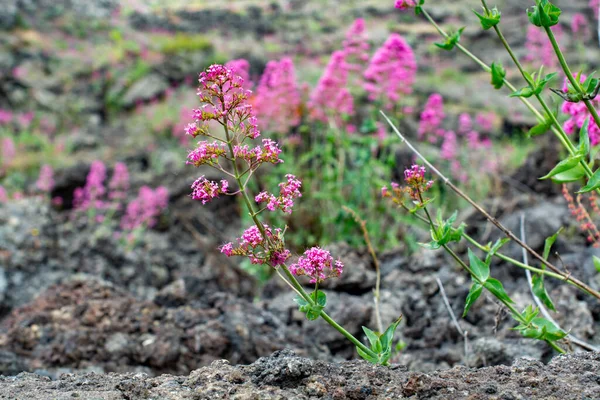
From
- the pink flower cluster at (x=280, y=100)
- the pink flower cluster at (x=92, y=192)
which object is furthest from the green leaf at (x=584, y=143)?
the pink flower cluster at (x=92, y=192)

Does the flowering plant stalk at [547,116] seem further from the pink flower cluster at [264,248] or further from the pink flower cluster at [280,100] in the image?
the pink flower cluster at [280,100]

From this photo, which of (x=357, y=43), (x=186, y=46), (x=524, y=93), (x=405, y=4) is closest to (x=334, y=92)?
(x=357, y=43)

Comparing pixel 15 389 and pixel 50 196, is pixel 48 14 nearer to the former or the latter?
pixel 50 196

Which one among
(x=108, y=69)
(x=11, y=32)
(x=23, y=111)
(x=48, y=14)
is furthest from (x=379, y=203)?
(x=48, y=14)

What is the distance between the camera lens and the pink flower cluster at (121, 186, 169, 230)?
5703mm

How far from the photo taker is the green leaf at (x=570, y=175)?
1.71 metres

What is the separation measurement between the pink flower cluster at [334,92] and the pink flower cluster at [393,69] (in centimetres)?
29

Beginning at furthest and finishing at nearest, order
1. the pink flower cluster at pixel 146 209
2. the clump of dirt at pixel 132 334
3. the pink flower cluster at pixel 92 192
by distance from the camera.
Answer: the pink flower cluster at pixel 92 192 < the pink flower cluster at pixel 146 209 < the clump of dirt at pixel 132 334

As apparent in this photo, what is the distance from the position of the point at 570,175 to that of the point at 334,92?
314 cm

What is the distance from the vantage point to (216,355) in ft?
9.35

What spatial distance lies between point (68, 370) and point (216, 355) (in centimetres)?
66

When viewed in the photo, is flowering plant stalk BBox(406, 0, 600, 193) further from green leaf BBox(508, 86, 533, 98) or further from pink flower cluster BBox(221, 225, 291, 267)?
pink flower cluster BBox(221, 225, 291, 267)

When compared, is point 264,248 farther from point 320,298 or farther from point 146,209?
point 146,209

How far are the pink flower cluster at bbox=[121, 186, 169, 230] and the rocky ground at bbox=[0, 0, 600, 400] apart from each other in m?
0.13
